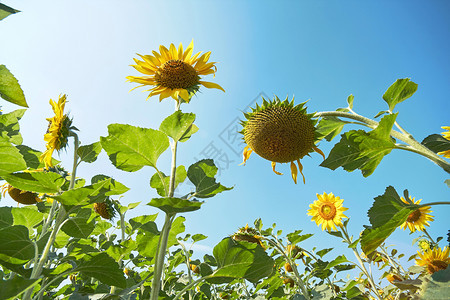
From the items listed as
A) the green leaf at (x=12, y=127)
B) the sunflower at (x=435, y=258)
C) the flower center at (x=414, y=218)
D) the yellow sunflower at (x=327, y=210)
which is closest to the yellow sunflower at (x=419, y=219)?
the flower center at (x=414, y=218)

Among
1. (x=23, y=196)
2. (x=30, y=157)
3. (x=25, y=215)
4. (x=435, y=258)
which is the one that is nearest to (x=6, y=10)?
(x=25, y=215)

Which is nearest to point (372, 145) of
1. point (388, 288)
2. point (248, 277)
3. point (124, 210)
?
point (248, 277)

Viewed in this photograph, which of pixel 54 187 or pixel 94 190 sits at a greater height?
pixel 54 187

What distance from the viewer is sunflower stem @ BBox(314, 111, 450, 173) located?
4.37ft

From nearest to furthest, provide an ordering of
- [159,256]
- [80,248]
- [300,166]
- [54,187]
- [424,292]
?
1. [424,292]
2. [159,256]
3. [54,187]
4. [80,248]
5. [300,166]

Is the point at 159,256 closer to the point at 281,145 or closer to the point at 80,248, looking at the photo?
the point at 80,248

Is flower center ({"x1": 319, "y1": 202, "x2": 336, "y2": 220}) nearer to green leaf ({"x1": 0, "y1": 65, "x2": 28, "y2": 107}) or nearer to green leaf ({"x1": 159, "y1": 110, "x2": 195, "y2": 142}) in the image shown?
green leaf ({"x1": 159, "y1": 110, "x2": 195, "y2": 142})

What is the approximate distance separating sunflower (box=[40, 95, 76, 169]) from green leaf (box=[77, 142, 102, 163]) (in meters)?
0.30

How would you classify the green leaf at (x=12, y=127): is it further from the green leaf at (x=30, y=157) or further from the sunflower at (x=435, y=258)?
the sunflower at (x=435, y=258)

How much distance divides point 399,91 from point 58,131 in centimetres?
225

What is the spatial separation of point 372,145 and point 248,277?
89cm

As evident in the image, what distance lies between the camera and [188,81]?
6.58 feet

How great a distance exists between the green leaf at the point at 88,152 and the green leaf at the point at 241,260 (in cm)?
108

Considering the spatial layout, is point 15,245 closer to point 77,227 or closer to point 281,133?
point 77,227
